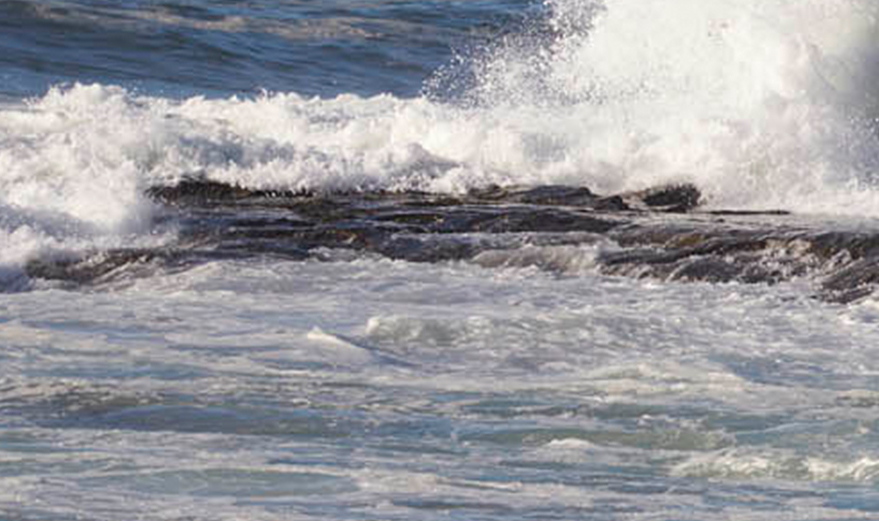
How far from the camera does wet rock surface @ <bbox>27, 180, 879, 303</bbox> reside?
1011 centimetres

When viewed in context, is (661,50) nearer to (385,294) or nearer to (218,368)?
(385,294)

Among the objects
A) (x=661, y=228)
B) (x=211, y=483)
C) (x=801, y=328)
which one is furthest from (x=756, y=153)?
(x=211, y=483)

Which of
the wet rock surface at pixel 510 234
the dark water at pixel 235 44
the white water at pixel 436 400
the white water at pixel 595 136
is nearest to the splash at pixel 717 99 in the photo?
the white water at pixel 595 136

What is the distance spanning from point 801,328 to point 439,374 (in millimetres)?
1856

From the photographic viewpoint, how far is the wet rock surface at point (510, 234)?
33.2 feet

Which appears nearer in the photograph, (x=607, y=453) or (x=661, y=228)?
(x=607, y=453)

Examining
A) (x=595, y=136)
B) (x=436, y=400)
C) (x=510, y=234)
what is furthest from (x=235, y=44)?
(x=436, y=400)

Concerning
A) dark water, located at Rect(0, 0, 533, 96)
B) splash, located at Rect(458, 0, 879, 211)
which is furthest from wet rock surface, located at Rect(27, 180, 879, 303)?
dark water, located at Rect(0, 0, 533, 96)

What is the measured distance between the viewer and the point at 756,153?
13.5 metres

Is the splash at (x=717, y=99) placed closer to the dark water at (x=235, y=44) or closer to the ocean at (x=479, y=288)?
the ocean at (x=479, y=288)

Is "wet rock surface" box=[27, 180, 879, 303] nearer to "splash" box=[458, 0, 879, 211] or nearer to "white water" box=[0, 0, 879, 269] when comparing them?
"white water" box=[0, 0, 879, 269]

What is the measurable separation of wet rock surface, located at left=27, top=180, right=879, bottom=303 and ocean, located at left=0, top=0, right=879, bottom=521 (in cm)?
3

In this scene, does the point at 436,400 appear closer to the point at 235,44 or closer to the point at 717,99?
the point at 717,99

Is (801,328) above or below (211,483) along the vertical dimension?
above
